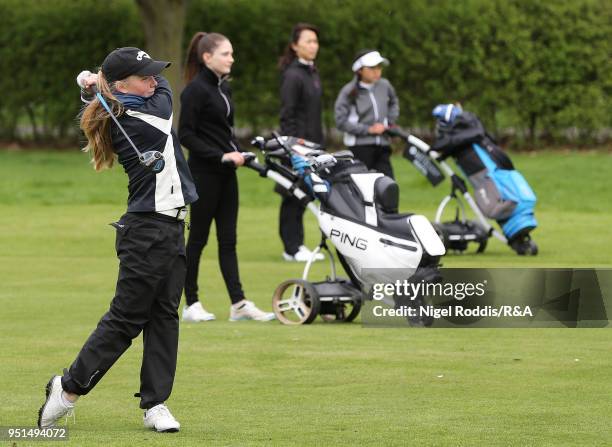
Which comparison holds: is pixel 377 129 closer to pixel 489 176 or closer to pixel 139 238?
pixel 489 176

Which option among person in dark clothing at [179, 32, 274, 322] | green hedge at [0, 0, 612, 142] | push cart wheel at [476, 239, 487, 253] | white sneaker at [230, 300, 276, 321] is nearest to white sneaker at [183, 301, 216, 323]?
person in dark clothing at [179, 32, 274, 322]

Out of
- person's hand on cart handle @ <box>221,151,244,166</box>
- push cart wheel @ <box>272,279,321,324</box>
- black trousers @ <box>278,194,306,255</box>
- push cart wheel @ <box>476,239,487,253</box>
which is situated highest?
person's hand on cart handle @ <box>221,151,244,166</box>

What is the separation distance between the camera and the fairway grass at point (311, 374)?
6.95m

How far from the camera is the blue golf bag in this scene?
592 inches

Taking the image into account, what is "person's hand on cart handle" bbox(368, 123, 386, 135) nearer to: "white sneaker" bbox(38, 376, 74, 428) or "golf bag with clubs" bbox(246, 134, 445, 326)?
"golf bag with clubs" bbox(246, 134, 445, 326)

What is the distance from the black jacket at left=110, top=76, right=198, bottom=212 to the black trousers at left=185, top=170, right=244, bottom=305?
388 cm

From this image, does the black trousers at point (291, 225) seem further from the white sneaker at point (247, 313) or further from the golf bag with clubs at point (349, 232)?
the white sneaker at point (247, 313)

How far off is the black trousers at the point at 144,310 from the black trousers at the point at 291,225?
26.5 feet

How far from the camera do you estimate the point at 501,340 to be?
32.4 feet

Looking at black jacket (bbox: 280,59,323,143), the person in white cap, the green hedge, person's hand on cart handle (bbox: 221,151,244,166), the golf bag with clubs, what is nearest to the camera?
the golf bag with clubs

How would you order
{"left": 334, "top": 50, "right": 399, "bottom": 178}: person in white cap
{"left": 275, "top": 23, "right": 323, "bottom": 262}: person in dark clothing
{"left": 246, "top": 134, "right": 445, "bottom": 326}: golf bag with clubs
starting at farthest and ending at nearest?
1. {"left": 334, "top": 50, "right": 399, "bottom": 178}: person in white cap
2. {"left": 275, "top": 23, "right": 323, "bottom": 262}: person in dark clothing
3. {"left": 246, "top": 134, "right": 445, "bottom": 326}: golf bag with clubs

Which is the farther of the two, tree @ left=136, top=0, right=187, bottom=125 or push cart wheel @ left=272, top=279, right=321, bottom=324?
tree @ left=136, top=0, right=187, bottom=125

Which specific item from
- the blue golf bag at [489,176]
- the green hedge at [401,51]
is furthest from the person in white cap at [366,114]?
the green hedge at [401,51]

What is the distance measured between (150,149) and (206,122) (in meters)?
3.99
